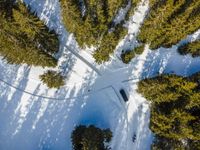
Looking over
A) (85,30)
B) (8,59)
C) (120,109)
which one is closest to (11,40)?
(8,59)

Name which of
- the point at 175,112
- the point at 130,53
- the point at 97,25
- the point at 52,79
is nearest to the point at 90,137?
the point at 52,79

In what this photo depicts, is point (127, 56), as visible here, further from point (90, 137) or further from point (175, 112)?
point (90, 137)

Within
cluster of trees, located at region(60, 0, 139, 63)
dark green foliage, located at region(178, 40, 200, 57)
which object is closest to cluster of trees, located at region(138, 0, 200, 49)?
dark green foliage, located at region(178, 40, 200, 57)

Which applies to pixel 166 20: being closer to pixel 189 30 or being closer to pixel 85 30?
pixel 189 30

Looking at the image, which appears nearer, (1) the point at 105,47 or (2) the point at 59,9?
(1) the point at 105,47

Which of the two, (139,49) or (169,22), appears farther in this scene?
(139,49)
